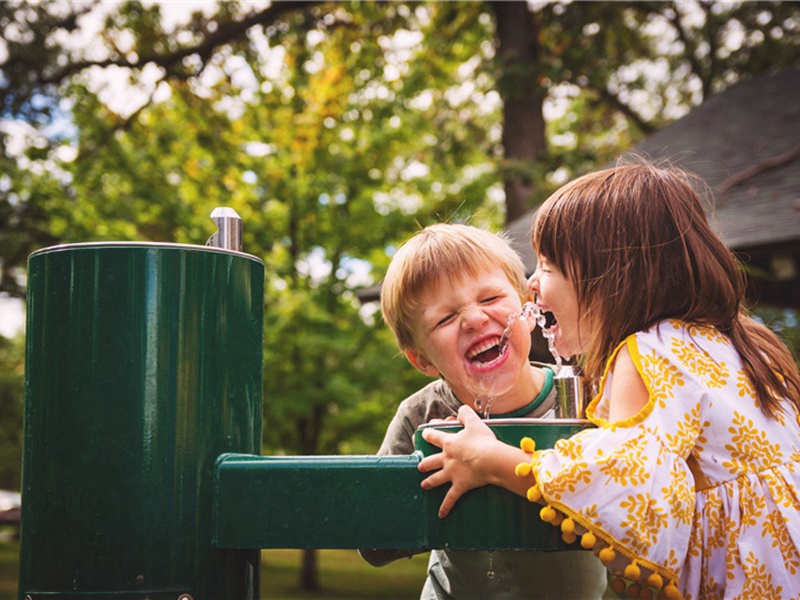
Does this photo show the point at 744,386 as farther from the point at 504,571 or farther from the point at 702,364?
the point at 504,571

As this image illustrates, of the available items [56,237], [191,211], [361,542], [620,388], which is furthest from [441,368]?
[56,237]

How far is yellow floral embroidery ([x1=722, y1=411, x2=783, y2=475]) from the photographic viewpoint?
1.44 m

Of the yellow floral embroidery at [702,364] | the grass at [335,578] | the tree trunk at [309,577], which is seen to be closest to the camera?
the yellow floral embroidery at [702,364]

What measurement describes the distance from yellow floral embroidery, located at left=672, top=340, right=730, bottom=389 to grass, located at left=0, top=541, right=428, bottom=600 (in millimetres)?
13362

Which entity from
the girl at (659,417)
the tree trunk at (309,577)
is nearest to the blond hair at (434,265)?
the girl at (659,417)

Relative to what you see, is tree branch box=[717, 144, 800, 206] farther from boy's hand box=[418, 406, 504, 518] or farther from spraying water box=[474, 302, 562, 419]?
boy's hand box=[418, 406, 504, 518]

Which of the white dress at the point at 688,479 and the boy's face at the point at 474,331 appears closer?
the white dress at the point at 688,479

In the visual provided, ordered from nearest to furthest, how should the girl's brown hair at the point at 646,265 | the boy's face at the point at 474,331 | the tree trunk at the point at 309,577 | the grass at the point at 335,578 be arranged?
the girl's brown hair at the point at 646,265 → the boy's face at the point at 474,331 → the grass at the point at 335,578 → the tree trunk at the point at 309,577

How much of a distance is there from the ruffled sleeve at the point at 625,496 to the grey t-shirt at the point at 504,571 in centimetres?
57

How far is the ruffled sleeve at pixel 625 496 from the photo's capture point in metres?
1.24

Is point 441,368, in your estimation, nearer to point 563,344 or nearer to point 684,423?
point 563,344

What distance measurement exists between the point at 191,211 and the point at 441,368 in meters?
11.9

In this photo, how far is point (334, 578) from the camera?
18.4 meters

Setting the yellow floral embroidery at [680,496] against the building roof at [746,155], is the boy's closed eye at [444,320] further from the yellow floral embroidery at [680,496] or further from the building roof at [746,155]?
the building roof at [746,155]
